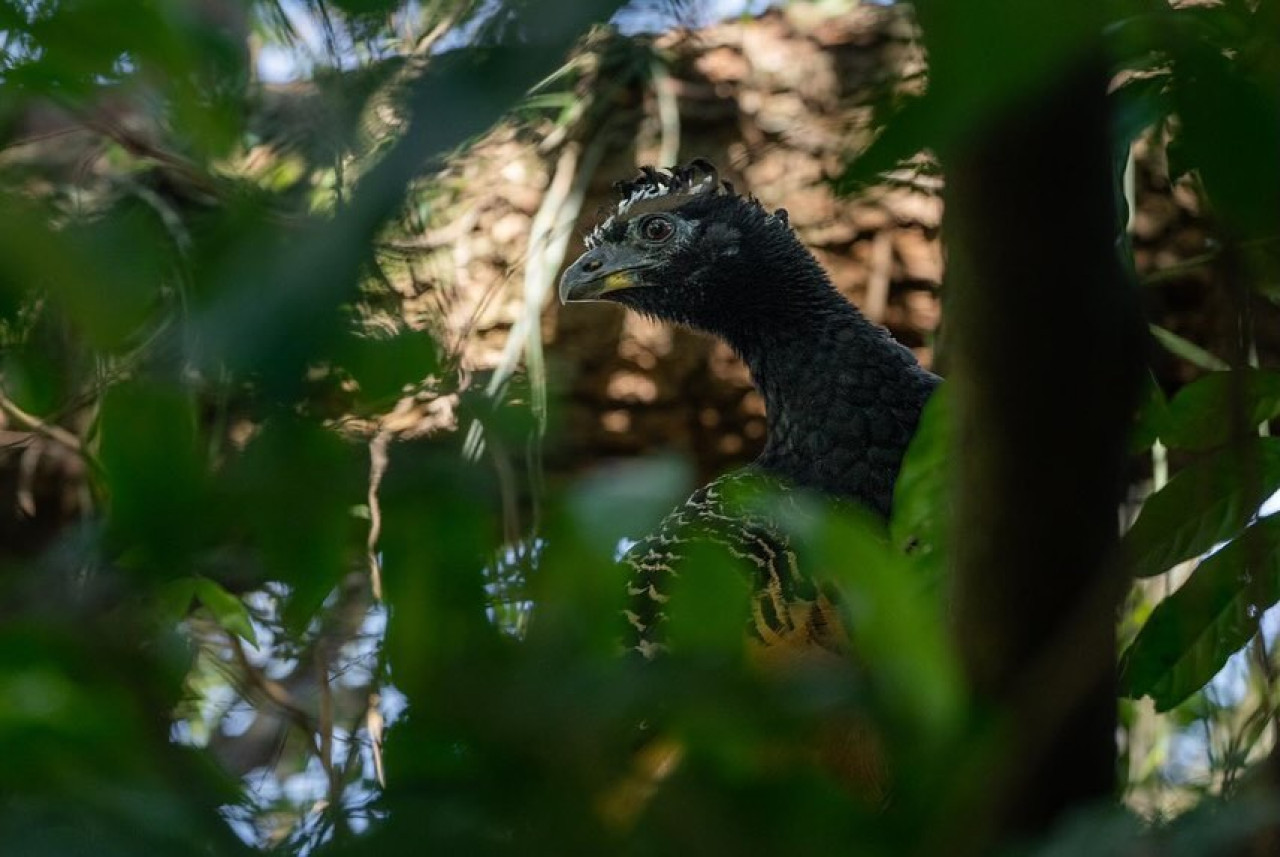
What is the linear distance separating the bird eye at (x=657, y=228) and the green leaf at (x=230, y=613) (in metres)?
1.54

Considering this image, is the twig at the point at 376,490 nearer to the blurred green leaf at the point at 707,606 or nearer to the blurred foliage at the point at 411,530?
the blurred foliage at the point at 411,530

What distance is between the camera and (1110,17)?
0.65 metres

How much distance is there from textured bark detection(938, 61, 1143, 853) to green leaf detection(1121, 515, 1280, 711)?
0.82 meters

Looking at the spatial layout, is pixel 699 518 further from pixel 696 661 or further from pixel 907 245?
pixel 907 245

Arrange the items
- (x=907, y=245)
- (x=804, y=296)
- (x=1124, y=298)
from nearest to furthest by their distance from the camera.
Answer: (x=1124, y=298)
(x=804, y=296)
(x=907, y=245)

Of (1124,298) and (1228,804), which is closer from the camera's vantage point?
(1228,804)

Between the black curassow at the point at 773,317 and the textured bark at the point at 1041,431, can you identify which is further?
the black curassow at the point at 773,317

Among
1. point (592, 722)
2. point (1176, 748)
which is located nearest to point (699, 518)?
point (592, 722)

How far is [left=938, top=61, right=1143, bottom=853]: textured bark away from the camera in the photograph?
32.7 inches

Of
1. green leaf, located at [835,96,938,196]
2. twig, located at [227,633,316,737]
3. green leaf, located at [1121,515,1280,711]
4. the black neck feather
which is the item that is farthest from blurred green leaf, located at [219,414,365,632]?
the black neck feather

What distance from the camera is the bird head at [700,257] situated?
12.3ft

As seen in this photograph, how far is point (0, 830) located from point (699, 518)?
5.51ft

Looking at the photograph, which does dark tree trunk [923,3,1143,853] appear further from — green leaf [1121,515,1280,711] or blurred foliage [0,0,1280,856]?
green leaf [1121,515,1280,711]

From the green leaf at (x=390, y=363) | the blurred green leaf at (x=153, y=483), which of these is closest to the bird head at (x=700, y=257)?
the green leaf at (x=390, y=363)
